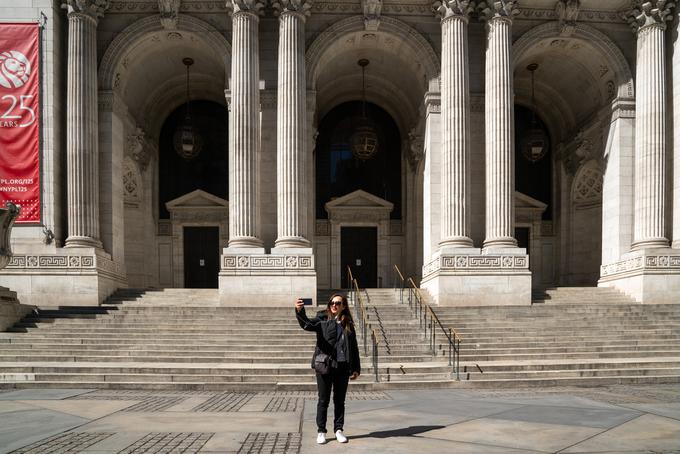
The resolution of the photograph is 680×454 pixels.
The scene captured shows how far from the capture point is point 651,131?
23.7m

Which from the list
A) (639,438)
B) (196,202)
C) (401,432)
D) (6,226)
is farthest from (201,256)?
(639,438)

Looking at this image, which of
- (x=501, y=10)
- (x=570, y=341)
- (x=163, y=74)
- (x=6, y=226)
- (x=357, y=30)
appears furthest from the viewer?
(x=163, y=74)

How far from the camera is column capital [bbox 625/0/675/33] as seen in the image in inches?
935

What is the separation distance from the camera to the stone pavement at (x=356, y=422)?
7613 mm

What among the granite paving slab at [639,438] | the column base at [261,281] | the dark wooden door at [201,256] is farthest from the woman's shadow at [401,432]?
the dark wooden door at [201,256]

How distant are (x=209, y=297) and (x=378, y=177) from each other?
472 inches

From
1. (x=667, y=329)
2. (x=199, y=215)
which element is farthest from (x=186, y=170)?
(x=667, y=329)

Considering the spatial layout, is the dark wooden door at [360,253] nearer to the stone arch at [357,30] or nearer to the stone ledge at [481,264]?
the stone ledge at [481,264]

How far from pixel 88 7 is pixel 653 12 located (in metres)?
21.0

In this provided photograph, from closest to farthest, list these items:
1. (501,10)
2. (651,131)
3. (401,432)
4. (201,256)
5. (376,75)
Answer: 1. (401,432)
2. (501,10)
3. (651,131)
4. (376,75)
5. (201,256)

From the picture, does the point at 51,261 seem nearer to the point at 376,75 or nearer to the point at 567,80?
the point at 376,75

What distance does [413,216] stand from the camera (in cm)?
3050

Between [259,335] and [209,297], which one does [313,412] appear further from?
[209,297]

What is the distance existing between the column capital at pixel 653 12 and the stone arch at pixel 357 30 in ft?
25.8
